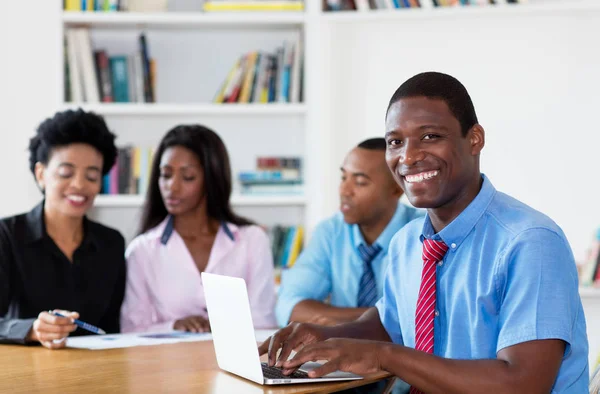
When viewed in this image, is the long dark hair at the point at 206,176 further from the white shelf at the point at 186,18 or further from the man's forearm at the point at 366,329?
the man's forearm at the point at 366,329

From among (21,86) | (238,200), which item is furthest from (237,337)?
(21,86)

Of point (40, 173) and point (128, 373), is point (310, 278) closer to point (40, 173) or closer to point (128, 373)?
point (40, 173)

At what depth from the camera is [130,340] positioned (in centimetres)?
230

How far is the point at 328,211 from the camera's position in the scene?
3822mm

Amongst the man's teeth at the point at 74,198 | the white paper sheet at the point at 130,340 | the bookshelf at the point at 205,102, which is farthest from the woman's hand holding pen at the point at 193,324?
the bookshelf at the point at 205,102

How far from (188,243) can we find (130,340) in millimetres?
818

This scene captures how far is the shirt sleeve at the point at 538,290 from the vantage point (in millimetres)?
1477

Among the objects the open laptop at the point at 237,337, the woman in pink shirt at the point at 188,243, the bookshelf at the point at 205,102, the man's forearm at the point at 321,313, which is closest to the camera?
the open laptop at the point at 237,337

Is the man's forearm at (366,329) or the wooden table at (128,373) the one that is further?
the man's forearm at (366,329)

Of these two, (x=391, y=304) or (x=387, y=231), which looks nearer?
(x=391, y=304)

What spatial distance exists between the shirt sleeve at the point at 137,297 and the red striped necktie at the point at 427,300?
1226mm

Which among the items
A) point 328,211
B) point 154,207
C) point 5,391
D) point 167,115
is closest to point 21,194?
point 167,115

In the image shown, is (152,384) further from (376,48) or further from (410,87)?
(376,48)

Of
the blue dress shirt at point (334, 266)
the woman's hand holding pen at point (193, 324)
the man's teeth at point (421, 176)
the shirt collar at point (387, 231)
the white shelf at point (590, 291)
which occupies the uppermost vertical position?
the man's teeth at point (421, 176)
